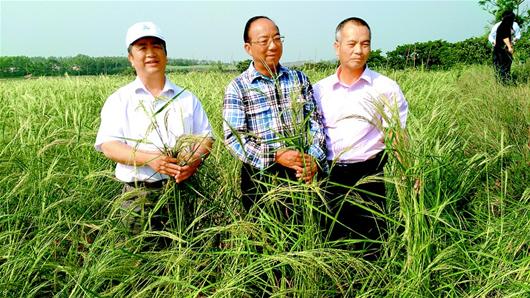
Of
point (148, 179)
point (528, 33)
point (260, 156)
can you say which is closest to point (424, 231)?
point (260, 156)

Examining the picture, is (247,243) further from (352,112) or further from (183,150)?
(352,112)

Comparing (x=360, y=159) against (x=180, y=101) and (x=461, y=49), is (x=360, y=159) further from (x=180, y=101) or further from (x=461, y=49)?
(x=461, y=49)

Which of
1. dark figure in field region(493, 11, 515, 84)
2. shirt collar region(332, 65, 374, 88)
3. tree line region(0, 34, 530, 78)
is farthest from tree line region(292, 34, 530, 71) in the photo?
shirt collar region(332, 65, 374, 88)

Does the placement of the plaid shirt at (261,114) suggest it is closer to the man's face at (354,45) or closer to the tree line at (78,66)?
the man's face at (354,45)

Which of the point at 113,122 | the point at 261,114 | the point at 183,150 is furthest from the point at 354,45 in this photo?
the point at 113,122

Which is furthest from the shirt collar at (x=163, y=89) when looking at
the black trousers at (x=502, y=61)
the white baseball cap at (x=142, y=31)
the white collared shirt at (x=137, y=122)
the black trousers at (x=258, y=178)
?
the black trousers at (x=502, y=61)

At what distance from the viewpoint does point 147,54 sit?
197 centimetres

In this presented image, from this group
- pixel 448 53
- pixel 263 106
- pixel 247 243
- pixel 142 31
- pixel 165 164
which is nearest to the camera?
pixel 247 243

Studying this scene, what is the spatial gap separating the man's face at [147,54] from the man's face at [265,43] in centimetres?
43

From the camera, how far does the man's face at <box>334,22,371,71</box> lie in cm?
199

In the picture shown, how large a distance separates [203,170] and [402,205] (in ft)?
3.17

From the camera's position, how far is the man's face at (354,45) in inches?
78.3

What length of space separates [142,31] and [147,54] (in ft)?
0.33

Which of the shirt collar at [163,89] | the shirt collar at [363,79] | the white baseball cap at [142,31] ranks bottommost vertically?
the shirt collar at [163,89]
